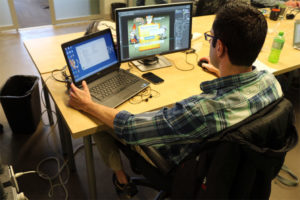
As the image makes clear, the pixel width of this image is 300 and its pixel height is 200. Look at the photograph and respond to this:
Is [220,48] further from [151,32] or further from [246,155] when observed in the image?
[151,32]

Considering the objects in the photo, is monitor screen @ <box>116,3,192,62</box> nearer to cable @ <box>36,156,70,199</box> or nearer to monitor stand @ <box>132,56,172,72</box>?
monitor stand @ <box>132,56,172,72</box>

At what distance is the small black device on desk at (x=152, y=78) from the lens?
1.78 meters

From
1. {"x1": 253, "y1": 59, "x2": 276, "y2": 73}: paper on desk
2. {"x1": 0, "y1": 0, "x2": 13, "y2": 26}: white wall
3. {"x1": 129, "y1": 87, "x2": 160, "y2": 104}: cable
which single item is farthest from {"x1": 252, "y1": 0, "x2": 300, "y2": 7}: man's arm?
{"x1": 0, "y1": 0, "x2": 13, "y2": 26}: white wall

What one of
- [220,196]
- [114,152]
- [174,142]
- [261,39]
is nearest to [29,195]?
[114,152]

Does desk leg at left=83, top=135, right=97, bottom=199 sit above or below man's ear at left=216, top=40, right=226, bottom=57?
below

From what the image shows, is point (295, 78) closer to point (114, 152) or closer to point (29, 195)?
point (114, 152)

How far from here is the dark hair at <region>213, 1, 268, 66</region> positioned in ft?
3.45

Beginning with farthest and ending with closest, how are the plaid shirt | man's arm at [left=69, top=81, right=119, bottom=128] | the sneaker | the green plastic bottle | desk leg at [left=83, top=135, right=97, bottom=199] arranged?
the green plastic bottle < the sneaker < desk leg at [left=83, top=135, right=97, bottom=199] < man's arm at [left=69, top=81, right=119, bottom=128] < the plaid shirt

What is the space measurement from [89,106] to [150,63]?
0.71 m

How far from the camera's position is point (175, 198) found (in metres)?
1.20

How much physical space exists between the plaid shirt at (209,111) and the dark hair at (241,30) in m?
0.09

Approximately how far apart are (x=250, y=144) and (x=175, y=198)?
1.47 feet

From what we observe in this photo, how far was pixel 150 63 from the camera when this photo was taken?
6.48ft

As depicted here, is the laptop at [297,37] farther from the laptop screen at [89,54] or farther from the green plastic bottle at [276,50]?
the laptop screen at [89,54]
